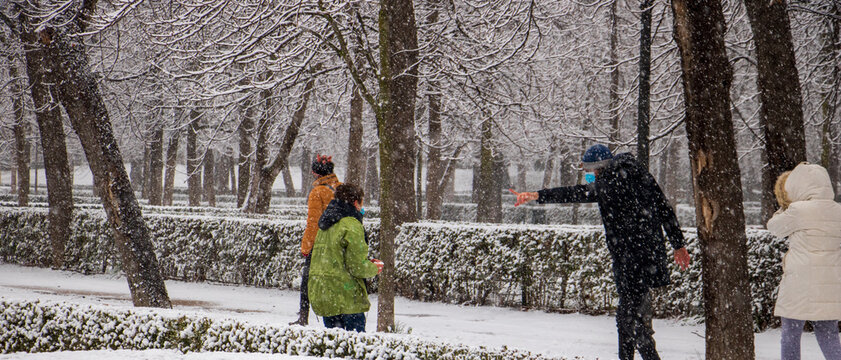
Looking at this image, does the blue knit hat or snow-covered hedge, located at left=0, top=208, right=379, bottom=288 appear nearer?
the blue knit hat

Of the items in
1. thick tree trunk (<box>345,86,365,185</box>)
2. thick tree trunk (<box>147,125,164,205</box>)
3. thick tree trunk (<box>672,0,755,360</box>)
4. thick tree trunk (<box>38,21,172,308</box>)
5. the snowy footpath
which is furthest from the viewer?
thick tree trunk (<box>147,125,164,205</box>)

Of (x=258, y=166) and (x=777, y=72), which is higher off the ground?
(x=777, y=72)

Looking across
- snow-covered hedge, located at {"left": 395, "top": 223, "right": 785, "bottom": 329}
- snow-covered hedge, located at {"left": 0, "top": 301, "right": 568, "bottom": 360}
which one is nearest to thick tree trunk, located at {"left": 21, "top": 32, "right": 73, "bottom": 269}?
snow-covered hedge, located at {"left": 395, "top": 223, "right": 785, "bottom": 329}

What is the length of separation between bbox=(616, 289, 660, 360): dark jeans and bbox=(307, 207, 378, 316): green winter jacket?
1.83 metres

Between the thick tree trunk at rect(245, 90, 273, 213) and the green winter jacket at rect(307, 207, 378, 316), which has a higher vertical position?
the thick tree trunk at rect(245, 90, 273, 213)

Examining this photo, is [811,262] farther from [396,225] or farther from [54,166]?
[54,166]

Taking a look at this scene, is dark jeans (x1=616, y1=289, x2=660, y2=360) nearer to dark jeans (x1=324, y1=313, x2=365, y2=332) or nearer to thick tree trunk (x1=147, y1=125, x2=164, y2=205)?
dark jeans (x1=324, y1=313, x2=365, y2=332)

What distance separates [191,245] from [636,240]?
947 cm

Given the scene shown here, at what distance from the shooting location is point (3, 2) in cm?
1396

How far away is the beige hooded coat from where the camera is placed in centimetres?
482

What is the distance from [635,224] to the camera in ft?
17.2

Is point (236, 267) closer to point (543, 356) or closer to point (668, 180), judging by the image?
point (543, 356)

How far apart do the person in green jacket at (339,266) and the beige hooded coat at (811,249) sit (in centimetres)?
284

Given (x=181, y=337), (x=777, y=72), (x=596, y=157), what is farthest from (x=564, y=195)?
(x=777, y=72)
